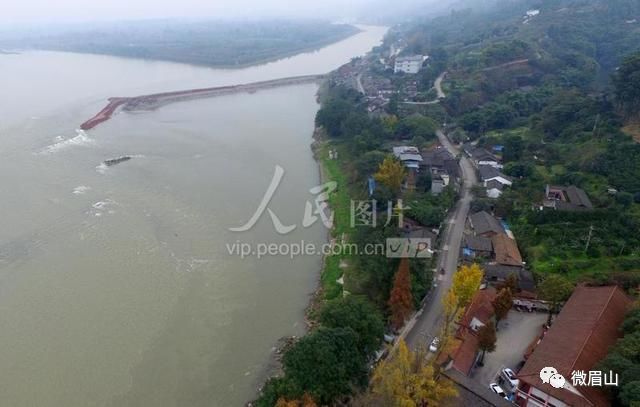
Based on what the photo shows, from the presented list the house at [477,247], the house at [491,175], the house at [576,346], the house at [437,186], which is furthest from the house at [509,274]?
the house at [491,175]

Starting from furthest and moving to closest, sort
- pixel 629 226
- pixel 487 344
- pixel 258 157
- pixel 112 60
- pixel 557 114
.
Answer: pixel 112 60, pixel 258 157, pixel 557 114, pixel 629 226, pixel 487 344

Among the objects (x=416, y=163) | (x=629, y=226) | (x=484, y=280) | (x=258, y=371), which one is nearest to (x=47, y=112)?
(x=416, y=163)

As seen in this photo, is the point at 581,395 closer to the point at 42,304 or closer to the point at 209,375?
the point at 209,375

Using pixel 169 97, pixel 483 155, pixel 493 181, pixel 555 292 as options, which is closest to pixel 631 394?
pixel 555 292

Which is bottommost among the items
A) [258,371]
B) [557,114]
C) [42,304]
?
[258,371]

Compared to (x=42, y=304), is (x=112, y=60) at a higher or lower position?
higher

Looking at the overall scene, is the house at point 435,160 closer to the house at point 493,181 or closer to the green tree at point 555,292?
the house at point 493,181

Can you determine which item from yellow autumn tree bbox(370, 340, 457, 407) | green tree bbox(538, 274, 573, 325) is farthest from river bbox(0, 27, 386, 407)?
green tree bbox(538, 274, 573, 325)

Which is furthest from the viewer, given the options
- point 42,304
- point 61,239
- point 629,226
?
point 61,239
